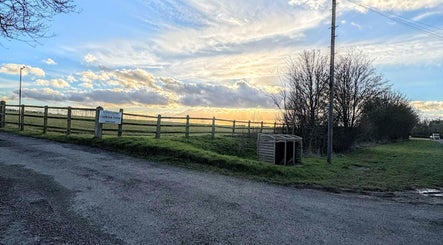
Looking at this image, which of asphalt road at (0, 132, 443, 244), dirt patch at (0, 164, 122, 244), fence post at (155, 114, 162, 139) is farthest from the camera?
fence post at (155, 114, 162, 139)

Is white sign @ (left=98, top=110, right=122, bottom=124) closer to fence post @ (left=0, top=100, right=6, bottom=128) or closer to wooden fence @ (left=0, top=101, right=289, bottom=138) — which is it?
wooden fence @ (left=0, top=101, right=289, bottom=138)

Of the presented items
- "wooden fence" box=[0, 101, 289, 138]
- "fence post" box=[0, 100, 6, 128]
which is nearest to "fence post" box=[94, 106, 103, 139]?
"wooden fence" box=[0, 101, 289, 138]

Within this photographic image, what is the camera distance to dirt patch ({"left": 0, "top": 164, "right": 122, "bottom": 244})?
13.3ft

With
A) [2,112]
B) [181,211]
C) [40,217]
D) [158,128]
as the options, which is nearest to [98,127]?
[158,128]

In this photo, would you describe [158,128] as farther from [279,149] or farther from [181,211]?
[181,211]

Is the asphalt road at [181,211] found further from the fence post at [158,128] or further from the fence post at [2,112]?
the fence post at [2,112]

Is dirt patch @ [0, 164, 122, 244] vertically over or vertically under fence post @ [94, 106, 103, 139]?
under

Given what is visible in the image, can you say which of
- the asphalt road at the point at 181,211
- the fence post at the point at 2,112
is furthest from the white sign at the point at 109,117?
the fence post at the point at 2,112

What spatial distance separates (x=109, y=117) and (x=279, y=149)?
733cm

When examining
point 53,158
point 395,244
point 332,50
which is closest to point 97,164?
point 53,158

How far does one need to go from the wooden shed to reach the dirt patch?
29.3ft

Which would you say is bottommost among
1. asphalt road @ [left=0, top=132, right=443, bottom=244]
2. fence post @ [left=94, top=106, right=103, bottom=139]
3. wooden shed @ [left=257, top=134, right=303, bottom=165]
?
asphalt road @ [left=0, top=132, right=443, bottom=244]

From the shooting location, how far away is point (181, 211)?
536cm

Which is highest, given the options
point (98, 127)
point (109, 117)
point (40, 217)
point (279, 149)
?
point (109, 117)
